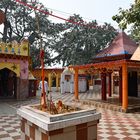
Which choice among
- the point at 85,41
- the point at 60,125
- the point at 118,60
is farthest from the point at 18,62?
the point at 85,41

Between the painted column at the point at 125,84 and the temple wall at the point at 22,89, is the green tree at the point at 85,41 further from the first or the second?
the painted column at the point at 125,84

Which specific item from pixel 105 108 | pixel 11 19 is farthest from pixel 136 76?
pixel 11 19

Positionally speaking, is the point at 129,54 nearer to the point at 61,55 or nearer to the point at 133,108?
the point at 133,108

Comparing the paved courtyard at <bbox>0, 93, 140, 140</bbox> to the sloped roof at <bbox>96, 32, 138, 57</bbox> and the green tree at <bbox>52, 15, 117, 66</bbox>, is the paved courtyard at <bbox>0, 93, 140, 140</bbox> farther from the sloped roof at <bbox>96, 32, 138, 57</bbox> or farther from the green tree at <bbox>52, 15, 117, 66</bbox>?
the green tree at <bbox>52, 15, 117, 66</bbox>

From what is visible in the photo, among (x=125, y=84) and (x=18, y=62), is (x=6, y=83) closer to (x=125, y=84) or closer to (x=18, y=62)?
(x=18, y=62)

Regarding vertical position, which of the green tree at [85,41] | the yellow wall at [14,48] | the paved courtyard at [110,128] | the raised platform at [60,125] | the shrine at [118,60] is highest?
the green tree at [85,41]

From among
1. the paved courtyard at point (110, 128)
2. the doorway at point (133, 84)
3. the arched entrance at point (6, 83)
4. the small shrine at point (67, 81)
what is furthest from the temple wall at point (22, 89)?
the doorway at point (133, 84)

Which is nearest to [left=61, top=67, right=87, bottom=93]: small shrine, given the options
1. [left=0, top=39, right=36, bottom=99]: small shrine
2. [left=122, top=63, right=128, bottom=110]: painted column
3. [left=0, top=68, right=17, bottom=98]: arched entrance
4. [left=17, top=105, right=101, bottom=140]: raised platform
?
[left=0, top=68, right=17, bottom=98]: arched entrance

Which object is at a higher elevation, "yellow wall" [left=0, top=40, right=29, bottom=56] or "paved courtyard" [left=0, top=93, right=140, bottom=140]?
"yellow wall" [left=0, top=40, right=29, bottom=56]

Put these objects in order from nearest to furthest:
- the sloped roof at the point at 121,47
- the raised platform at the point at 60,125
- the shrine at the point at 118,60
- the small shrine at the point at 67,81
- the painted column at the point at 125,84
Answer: the raised platform at the point at 60,125 → the painted column at the point at 125,84 → the shrine at the point at 118,60 → the sloped roof at the point at 121,47 → the small shrine at the point at 67,81

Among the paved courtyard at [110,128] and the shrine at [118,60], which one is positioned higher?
the shrine at [118,60]

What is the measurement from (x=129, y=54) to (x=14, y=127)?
27.6 feet

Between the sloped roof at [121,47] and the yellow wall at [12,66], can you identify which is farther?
the yellow wall at [12,66]

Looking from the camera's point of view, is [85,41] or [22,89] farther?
[85,41]
